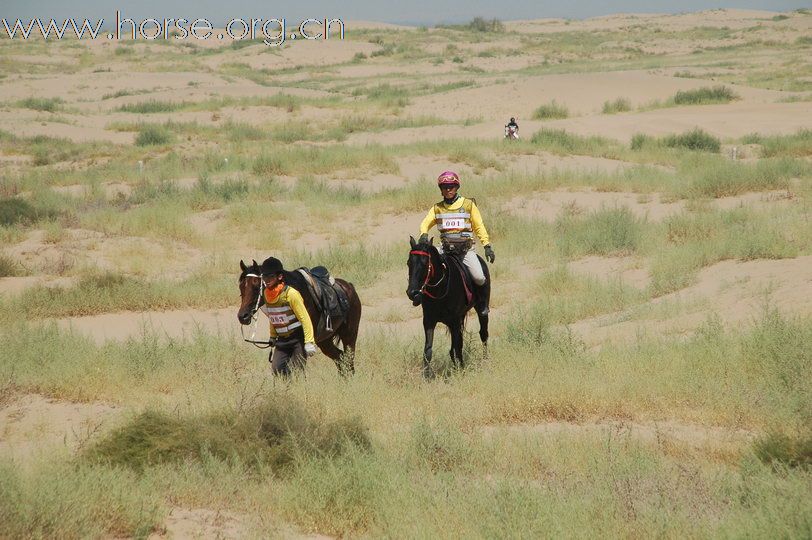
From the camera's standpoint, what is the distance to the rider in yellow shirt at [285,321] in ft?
30.0

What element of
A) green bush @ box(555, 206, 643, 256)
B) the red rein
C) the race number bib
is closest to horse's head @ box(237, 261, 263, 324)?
the red rein

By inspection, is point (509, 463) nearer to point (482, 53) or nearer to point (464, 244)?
point (464, 244)

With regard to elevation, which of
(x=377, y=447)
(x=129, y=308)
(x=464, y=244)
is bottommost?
(x=129, y=308)

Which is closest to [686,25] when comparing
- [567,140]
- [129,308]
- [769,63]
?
[769,63]

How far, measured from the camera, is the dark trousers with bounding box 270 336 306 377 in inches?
378

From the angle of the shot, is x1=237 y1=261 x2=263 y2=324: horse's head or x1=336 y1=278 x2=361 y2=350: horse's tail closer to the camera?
x1=237 y1=261 x2=263 y2=324: horse's head

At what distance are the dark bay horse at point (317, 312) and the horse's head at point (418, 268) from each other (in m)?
1.01

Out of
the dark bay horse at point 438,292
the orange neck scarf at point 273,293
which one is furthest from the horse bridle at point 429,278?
the orange neck scarf at point 273,293

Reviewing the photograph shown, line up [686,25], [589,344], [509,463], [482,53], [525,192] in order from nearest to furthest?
[509,463], [589,344], [525,192], [482,53], [686,25]

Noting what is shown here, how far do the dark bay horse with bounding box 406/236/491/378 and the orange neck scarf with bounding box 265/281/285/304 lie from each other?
148cm

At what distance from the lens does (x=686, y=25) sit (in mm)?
133125

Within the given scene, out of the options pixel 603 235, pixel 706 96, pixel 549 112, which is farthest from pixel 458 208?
pixel 706 96

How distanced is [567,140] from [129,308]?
19555mm

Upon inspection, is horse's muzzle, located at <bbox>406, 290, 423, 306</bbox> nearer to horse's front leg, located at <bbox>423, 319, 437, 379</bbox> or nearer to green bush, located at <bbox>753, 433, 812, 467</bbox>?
horse's front leg, located at <bbox>423, 319, 437, 379</bbox>
